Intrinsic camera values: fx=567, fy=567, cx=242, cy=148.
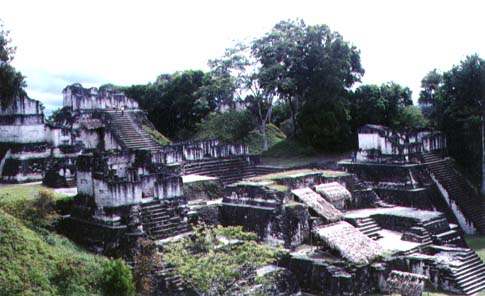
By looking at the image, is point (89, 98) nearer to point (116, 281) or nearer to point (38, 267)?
point (38, 267)

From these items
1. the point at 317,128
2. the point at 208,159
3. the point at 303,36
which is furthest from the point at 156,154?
the point at 303,36

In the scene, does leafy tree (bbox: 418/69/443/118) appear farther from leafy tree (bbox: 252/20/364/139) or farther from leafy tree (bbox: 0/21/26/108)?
leafy tree (bbox: 0/21/26/108)

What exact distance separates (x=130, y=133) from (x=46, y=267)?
47.9 feet

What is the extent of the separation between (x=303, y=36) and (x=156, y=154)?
12972 millimetres

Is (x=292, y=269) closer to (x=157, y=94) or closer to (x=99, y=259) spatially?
(x=99, y=259)

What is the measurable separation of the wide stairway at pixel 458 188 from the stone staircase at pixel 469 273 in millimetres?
5495

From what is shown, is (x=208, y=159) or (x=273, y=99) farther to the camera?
(x=273, y=99)

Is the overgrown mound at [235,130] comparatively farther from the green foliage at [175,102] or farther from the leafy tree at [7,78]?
the leafy tree at [7,78]

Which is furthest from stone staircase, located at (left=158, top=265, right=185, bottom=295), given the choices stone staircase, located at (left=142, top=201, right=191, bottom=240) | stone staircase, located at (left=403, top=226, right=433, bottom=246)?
stone staircase, located at (left=403, top=226, right=433, bottom=246)

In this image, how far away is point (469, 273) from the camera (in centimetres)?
1673

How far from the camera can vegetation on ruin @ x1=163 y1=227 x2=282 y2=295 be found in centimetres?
1278

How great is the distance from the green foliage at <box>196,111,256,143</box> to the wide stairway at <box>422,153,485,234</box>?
11594 mm

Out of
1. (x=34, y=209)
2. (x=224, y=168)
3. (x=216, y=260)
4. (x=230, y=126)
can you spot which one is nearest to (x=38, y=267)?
(x=34, y=209)

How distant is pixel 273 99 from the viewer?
3281 cm
